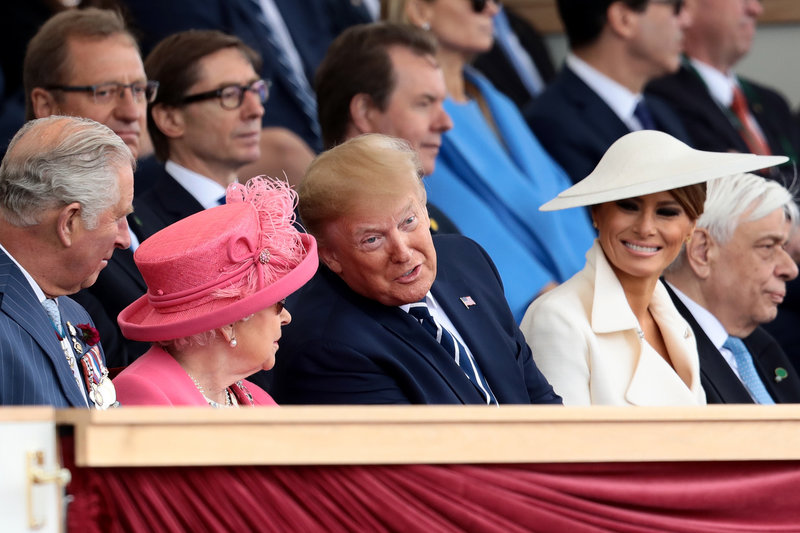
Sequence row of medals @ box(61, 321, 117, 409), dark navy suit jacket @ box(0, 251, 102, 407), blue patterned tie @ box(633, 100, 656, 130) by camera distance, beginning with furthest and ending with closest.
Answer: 1. blue patterned tie @ box(633, 100, 656, 130)
2. row of medals @ box(61, 321, 117, 409)
3. dark navy suit jacket @ box(0, 251, 102, 407)

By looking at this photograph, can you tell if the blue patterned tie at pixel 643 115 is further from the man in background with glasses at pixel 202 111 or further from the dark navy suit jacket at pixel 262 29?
the man in background with glasses at pixel 202 111

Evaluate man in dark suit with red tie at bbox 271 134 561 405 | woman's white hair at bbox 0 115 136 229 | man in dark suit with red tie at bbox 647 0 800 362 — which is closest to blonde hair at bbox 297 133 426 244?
man in dark suit with red tie at bbox 271 134 561 405

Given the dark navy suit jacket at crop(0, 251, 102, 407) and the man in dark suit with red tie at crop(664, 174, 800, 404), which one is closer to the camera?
the dark navy suit jacket at crop(0, 251, 102, 407)

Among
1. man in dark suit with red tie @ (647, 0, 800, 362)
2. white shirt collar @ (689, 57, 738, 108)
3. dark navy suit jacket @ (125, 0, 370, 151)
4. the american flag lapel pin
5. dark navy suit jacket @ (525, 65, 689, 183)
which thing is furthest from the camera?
white shirt collar @ (689, 57, 738, 108)

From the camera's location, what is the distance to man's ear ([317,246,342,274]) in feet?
8.30

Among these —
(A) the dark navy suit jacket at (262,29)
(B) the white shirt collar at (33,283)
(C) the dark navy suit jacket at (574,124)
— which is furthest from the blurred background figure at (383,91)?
(B) the white shirt collar at (33,283)

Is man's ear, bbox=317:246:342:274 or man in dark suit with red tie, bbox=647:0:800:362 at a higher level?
man's ear, bbox=317:246:342:274

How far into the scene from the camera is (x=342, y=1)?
16.7 feet

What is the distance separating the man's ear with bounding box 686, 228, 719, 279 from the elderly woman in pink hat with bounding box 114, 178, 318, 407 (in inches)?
57.6

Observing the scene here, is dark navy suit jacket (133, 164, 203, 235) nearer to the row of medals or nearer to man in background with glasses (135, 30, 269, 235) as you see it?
man in background with glasses (135, 30, 269, 235)

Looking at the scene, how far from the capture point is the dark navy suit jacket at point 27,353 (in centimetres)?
205

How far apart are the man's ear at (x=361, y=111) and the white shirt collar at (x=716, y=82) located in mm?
2399

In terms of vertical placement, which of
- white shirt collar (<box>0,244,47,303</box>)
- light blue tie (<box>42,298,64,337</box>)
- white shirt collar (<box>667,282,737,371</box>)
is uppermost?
white shirt collar (<box>0,244,47,303</box>)

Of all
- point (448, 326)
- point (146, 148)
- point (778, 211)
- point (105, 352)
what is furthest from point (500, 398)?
point (146, 148)
